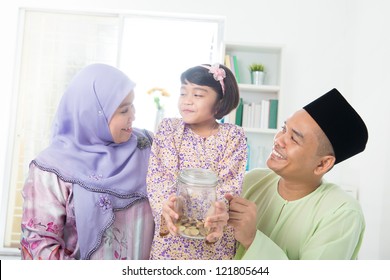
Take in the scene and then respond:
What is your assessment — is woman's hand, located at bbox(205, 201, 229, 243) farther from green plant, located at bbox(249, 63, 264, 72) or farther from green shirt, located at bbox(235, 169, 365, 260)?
green plant, located at bbox(249, 63, 264, 72)

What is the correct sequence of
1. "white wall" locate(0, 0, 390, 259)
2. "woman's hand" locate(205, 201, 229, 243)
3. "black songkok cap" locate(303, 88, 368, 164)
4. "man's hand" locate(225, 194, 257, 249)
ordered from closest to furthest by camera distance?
"woman's hand" locate(205, 201, 229, 243), "man's hand" locate(225, 194, 257, 249), "black songkok cap" locate(303, 88, 368, 164), "white wall" locate(0, 0, 390, 259)

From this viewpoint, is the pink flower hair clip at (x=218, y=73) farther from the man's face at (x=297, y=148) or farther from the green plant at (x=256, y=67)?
the green plant at (x=256, y=67)

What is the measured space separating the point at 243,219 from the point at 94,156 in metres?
0.52

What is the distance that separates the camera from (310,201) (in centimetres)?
141

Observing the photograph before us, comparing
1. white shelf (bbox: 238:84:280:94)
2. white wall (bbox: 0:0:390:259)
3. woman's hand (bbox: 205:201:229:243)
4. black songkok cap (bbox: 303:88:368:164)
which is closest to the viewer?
woman's hand (bbox: 205:201:229:243)

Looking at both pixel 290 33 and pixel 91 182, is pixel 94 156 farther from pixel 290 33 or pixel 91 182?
pixel 290 33

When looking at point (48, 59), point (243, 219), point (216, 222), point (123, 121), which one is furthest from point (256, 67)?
point (216, 222)

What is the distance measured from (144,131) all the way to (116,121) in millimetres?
205

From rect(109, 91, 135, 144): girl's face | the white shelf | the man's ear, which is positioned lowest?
the man's ear

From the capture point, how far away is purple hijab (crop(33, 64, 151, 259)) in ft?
4.16

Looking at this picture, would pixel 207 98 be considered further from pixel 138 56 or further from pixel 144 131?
pixel 138 56

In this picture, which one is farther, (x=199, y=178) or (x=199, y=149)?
(x=199, y=149)

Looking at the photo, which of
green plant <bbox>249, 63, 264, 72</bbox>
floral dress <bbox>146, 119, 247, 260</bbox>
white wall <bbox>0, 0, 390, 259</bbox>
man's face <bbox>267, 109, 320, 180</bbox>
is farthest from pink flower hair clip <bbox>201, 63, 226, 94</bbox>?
white wall <bbox>0, 0, 390, 259</bbox>

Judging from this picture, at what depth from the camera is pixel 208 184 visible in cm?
112
